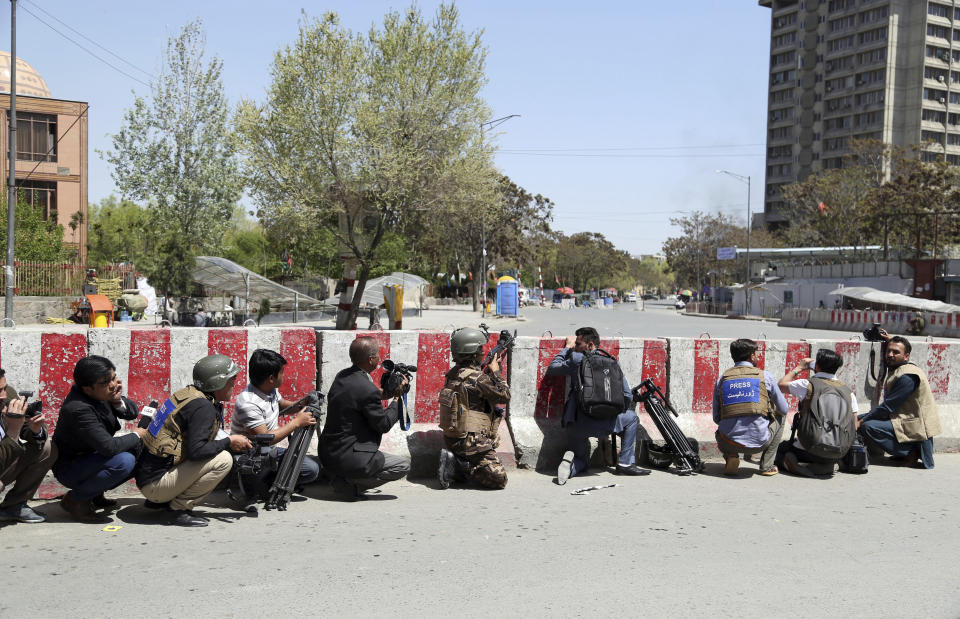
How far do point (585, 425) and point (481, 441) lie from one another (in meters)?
1.03

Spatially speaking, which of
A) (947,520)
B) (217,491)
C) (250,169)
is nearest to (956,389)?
(947,520)

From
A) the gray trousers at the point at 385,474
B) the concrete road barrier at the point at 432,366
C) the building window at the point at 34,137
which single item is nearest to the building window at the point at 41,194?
the building window at the point at 34,137

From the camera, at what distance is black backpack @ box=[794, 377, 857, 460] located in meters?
7.05

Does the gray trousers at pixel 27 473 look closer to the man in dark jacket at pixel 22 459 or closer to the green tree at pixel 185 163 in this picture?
the man in dark jacket at pixel 22 459

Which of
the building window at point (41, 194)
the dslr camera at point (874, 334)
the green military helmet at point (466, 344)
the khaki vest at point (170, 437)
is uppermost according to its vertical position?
the building window at point (41, 194)

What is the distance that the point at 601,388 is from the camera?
22.5ft

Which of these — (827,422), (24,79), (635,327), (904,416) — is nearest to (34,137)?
(24,79)

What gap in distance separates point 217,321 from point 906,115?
100373mm

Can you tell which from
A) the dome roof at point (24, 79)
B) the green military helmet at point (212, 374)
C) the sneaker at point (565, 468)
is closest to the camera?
the green military helmet at point (212, 374)

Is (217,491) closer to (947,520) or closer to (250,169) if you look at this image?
(947,520)

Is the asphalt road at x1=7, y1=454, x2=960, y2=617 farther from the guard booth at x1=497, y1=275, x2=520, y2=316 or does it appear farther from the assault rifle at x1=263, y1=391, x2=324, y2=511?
the guard booth at x1=497, y1=275, x2=520, y2=316

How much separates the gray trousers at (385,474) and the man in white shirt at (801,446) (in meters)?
3.52

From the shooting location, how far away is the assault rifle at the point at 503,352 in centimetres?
685

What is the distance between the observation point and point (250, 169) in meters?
27.7
